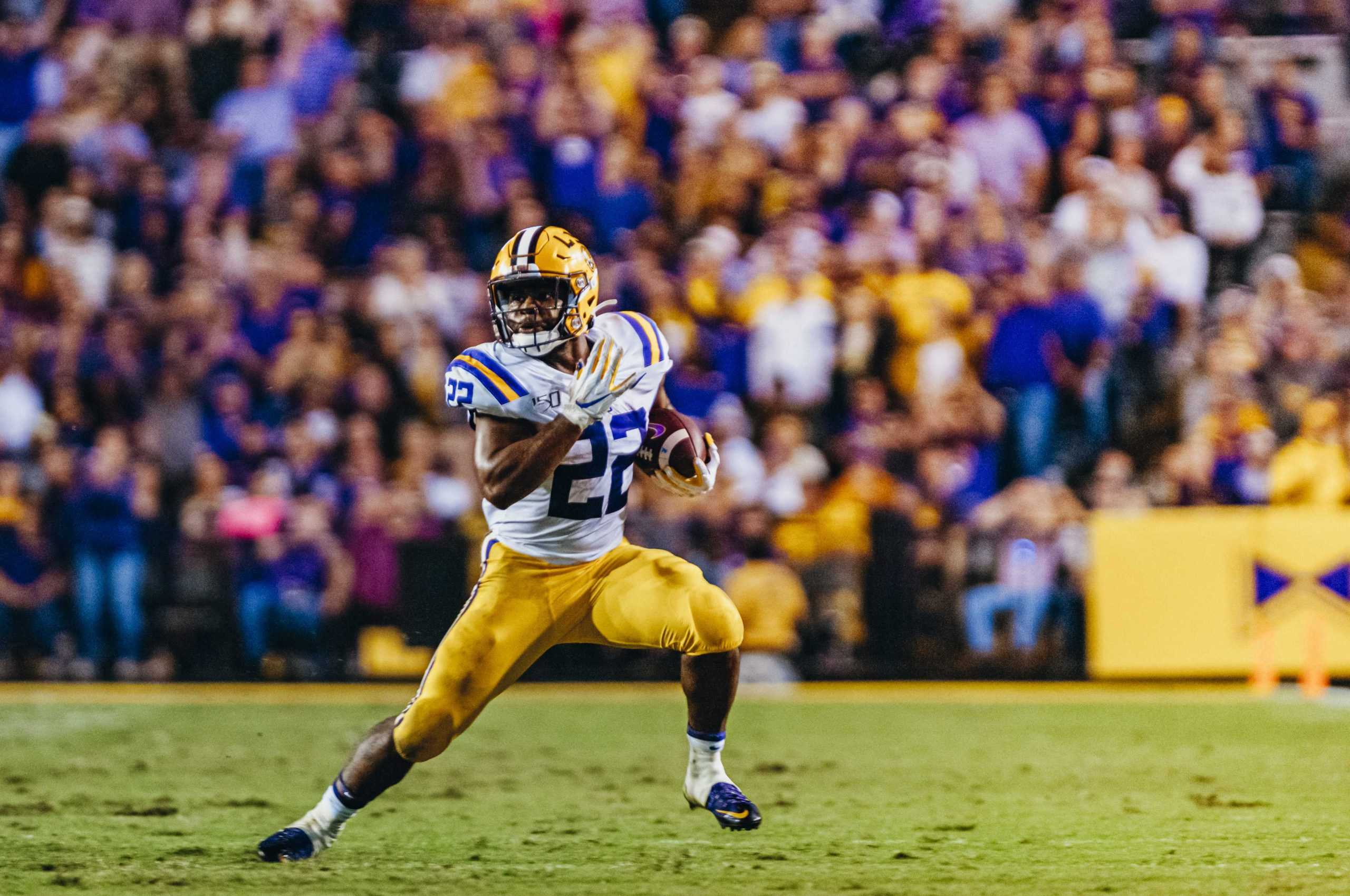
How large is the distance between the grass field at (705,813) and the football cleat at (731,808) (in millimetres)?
112

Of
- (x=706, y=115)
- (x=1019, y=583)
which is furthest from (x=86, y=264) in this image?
(x=1019, y=583)

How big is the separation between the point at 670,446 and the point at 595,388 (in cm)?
69

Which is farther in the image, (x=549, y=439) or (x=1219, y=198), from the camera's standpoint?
(x=1219, y=198)

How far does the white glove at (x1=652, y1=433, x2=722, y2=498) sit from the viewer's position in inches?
244

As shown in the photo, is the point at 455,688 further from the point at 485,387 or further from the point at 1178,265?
the point at 1178,265

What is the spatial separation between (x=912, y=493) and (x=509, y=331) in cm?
603

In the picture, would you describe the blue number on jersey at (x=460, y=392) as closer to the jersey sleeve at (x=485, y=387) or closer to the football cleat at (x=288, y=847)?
the jersey sleeve at (x=485, y=387)

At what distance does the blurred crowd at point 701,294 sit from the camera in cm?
1142

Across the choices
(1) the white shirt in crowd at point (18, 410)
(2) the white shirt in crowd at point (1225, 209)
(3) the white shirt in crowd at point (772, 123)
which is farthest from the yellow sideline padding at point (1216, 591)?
(1) the white shirt in crowd at point (18, 410)

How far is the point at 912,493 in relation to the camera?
38.1 ft

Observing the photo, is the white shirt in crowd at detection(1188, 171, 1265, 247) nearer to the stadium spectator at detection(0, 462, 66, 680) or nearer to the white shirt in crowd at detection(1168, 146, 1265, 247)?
the white shirt in crowd at detection(1168, 146, 1265, 247)

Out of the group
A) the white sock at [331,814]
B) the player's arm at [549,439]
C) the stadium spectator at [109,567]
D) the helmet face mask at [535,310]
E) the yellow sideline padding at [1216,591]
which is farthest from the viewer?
the stadium spectator at [109,567]

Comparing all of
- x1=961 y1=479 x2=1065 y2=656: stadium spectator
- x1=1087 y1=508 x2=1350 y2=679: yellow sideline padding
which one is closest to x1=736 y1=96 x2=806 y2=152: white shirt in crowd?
x1=961 y1=479 x2=1065 y2=656: stadium spectator

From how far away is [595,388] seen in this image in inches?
220
